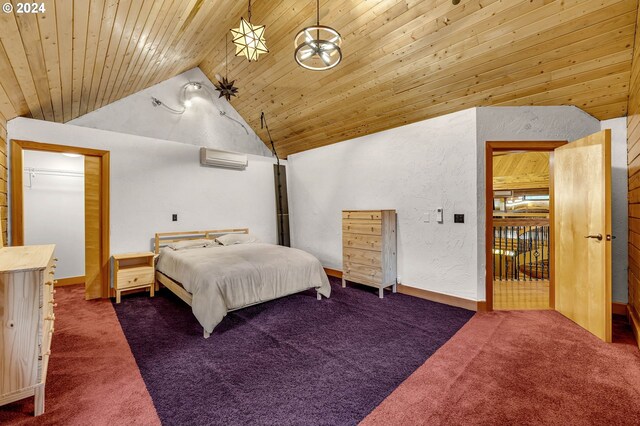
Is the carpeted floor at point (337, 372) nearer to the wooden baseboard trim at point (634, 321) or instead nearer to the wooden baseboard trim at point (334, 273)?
the wooden baseboard trim at point (634, 321)

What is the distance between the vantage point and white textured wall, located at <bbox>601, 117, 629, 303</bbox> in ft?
10.2

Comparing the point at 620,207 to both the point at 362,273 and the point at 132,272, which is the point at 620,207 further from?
the point at 132,272

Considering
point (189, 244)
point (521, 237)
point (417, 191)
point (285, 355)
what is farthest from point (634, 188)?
point (189, 244)

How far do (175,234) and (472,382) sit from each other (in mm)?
4342

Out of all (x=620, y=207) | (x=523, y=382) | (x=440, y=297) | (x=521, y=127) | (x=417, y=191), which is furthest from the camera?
(x=417, y=191)

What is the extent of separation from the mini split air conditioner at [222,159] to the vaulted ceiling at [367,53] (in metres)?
1.33

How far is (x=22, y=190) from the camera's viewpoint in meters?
3.40

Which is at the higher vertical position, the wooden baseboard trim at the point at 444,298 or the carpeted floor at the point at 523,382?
the wooden baseboard trim at the point at 444,298

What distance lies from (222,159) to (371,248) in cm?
307

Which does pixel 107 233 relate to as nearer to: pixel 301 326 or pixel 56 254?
pixel 56 254

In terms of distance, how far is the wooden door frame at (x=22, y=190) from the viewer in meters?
3.30

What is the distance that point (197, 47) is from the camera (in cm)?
400

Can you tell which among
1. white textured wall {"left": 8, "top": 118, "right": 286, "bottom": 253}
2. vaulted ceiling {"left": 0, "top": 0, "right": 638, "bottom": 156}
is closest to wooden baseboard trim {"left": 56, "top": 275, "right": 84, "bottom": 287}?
white textured wall {"left": 8, "top": 118, "right": 286, "bottom": 253}

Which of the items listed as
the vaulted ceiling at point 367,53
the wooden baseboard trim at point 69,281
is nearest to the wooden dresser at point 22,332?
the vaulted ceiling at point 367,53
